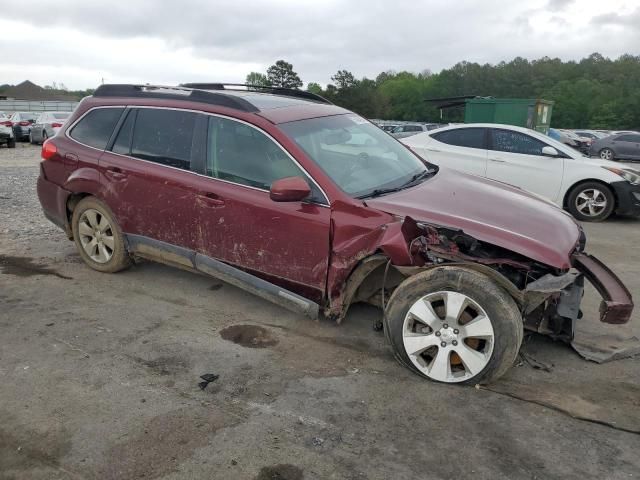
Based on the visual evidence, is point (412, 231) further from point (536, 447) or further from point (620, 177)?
point (620, 177)

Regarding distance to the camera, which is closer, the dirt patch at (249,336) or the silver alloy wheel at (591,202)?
the dirt patch at (249,336)

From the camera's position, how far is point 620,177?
8266mm

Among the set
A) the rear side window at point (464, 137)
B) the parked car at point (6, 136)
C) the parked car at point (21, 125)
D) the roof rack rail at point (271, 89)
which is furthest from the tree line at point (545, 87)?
the roof rack rail at point (271, 89)

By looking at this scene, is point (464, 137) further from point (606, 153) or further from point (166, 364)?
point (606, 153)

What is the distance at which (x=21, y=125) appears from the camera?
23891 mm

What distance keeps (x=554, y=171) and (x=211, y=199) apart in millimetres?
6325

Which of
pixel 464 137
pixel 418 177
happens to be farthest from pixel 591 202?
pixel 418 177

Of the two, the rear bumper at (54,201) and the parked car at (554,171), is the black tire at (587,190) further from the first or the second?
the rear bumper at (54,201)

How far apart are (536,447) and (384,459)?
82cm

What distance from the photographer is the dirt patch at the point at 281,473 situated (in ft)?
8.27

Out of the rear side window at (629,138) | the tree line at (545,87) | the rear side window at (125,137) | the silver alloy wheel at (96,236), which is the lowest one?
the silver alloy wheel at (96,236)

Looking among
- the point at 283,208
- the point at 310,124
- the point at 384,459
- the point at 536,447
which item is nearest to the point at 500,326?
the point at 536,447

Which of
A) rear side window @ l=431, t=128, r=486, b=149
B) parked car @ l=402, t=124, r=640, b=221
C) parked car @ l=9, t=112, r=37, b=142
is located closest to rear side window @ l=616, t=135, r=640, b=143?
parked car @ l=402, t=124, r=640, b=221

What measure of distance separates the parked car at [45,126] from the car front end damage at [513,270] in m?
21.5
